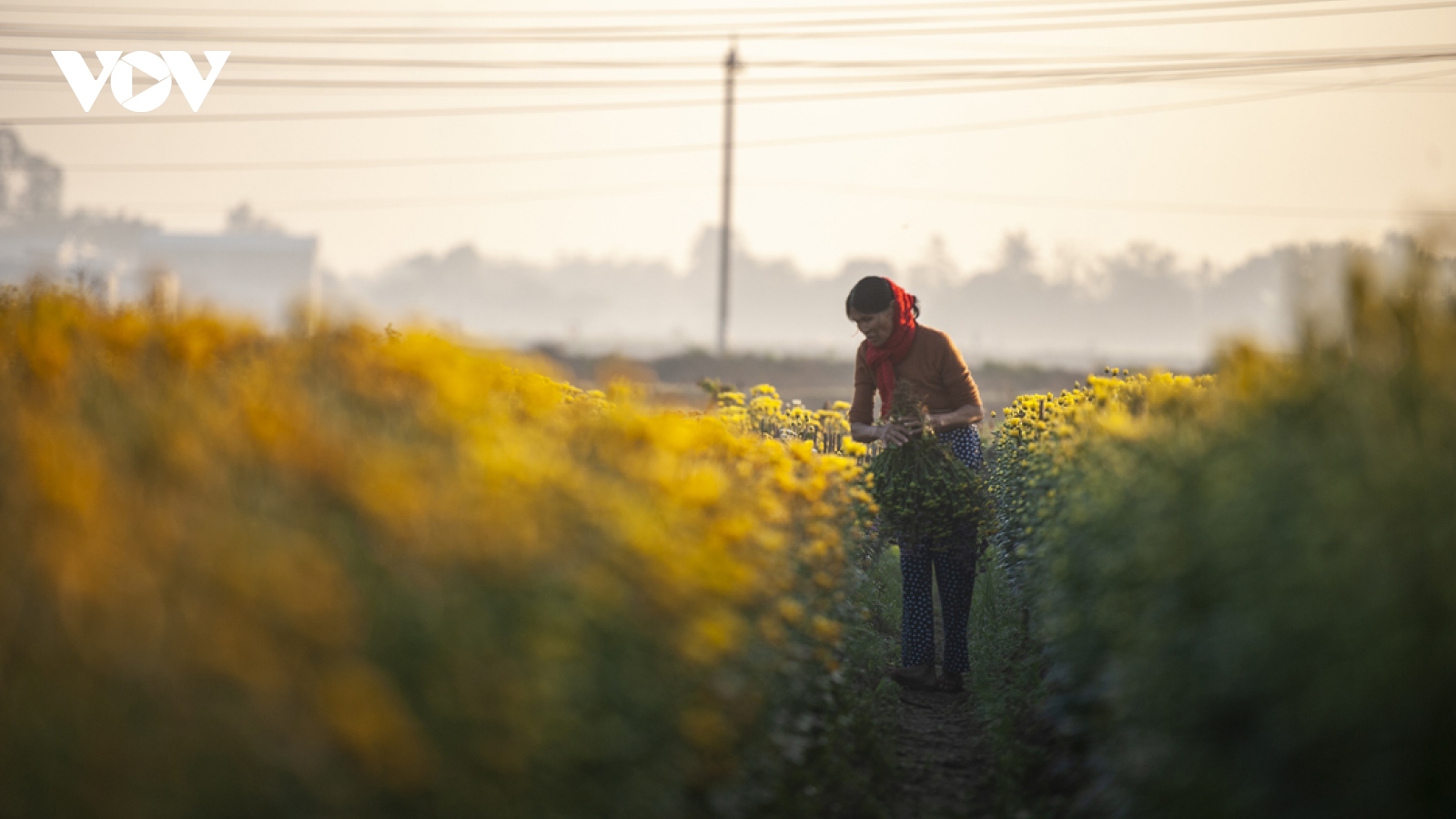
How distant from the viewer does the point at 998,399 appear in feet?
88.1

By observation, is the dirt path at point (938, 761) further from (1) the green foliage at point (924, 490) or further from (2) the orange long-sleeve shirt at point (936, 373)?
(2) the orange long-sleeve shirt at point (936, 373)

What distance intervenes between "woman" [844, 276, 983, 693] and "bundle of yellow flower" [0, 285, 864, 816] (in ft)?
7.48

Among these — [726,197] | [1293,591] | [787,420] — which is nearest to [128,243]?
[726,197]

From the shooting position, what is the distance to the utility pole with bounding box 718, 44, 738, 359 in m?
28.5

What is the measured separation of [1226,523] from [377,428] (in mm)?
2168

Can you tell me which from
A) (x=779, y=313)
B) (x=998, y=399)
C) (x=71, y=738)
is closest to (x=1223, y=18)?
(x=998, y=399)

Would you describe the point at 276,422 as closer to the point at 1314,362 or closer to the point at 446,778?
the point at 446,778

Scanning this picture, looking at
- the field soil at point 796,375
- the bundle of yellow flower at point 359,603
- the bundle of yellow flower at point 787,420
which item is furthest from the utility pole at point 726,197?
the bundle of yellow flower at point 359,603

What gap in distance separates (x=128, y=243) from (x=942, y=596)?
361 ft

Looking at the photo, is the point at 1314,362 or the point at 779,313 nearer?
the point at 1314,362

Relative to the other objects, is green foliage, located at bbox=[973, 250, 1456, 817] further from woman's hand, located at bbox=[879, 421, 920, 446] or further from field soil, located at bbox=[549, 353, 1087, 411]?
field soil, located at bbox=[549, 353, 1087, 411]

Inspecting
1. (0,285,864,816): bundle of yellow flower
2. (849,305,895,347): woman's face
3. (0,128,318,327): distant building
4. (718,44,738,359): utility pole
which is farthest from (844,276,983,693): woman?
(0,128,318,327): distant building

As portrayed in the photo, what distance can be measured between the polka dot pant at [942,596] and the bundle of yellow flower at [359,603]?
2.28m

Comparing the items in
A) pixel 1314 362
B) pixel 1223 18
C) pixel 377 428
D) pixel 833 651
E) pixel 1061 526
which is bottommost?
pixel 833 651
